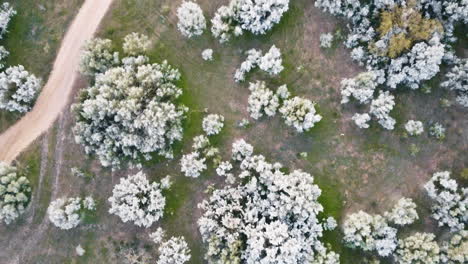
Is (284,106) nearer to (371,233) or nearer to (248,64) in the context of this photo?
(248,64)

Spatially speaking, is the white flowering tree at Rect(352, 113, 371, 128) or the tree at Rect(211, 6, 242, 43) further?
the white flowering tree at Rect(352, 113, 371, 128)

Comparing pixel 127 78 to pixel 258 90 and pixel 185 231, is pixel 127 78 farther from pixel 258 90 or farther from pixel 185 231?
pixel 185 231

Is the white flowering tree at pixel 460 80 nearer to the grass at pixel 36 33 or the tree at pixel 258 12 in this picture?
the tree at pixel 258 12

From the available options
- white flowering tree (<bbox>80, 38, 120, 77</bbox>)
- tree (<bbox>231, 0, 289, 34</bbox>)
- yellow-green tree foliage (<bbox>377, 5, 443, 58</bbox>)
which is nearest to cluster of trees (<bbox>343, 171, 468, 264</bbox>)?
yellow-green tree foliage (<bbox>377, 5, 443, 58</bbox>)

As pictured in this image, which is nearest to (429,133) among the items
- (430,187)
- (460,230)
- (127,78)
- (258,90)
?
(430,187)

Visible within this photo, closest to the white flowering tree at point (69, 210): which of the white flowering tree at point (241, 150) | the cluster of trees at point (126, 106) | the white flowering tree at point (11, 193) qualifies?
the white flowering tree at point (11, 193)

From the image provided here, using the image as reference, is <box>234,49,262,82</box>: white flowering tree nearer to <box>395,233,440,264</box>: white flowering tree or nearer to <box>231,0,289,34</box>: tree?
<box>231,0,289,34</box>: tree
